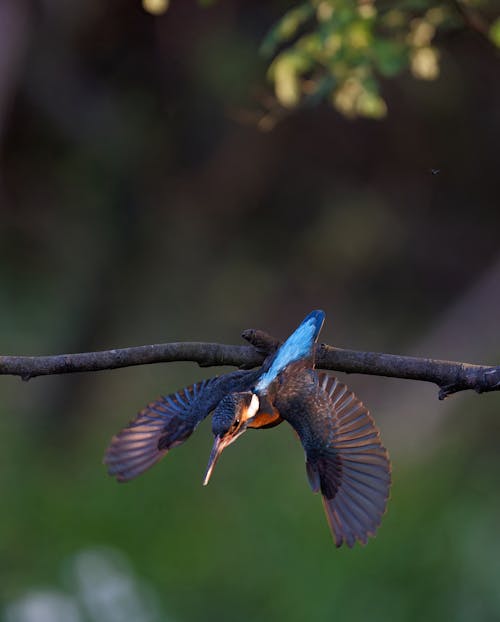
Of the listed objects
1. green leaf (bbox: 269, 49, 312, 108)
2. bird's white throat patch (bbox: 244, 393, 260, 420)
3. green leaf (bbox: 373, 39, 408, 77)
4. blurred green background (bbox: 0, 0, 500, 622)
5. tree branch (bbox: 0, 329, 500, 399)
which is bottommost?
blurred green background (bbox: 0, 0, 500, 622)

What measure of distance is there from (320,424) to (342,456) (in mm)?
95

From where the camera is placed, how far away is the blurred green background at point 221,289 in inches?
202

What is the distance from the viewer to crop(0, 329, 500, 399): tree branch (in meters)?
2.50

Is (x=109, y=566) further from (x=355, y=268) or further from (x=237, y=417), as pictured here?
(x=355, y=268)

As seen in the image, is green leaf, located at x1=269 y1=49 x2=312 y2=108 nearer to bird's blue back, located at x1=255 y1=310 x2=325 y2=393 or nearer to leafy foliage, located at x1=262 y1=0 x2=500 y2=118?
leafy foliage, located at x1=262 y1=0 x2=500 y2=118

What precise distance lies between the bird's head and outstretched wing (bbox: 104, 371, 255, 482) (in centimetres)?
10

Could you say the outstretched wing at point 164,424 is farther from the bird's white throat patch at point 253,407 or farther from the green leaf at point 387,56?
the green leaf at point 387,56

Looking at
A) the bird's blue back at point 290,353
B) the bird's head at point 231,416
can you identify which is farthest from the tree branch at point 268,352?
the bird's head at point 231,416

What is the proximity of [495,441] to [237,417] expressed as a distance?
438cm

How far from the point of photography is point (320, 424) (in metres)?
2.48

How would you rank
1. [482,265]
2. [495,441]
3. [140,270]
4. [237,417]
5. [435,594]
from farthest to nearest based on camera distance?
[482,265] < [140,270] < [495,441] < [435,594] < [237,417]

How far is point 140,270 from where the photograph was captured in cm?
810

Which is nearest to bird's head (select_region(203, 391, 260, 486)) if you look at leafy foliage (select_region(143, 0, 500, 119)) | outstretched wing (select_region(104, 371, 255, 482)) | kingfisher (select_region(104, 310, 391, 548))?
kingfisher (select_region(104, 310, 391, 548))

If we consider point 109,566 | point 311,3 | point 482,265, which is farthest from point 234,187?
point 311,3
